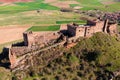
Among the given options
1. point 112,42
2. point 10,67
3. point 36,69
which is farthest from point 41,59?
point 112,42

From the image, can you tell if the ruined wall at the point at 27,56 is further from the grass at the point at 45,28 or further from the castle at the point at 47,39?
the grass at the point at 45,28

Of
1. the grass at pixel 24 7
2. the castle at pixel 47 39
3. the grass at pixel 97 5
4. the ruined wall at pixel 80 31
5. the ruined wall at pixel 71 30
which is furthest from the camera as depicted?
the grass at pixel 97 5

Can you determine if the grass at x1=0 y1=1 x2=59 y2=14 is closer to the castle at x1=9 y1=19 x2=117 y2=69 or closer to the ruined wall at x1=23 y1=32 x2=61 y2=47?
the ruined wall at x1=23 y1=32 x2=61 y2=47

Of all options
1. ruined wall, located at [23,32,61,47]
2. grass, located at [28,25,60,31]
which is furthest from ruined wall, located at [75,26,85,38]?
grass, located at [28,25,60,31]

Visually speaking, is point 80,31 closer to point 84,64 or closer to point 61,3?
point 84,64

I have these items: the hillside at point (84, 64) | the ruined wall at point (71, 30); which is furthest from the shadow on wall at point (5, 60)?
the ruined wall at point (71, 30)

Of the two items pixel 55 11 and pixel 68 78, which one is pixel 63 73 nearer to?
pixel 68 78
